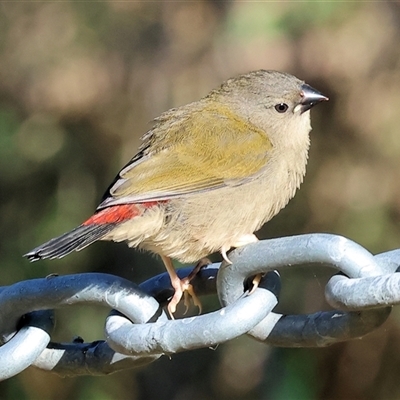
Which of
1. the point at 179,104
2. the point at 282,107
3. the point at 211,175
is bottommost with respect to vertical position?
the point at 179,104

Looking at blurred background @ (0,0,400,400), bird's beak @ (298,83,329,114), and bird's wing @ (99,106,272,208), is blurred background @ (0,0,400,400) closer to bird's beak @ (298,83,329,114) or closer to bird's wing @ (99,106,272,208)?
bird's beak @ (298,83,329,114)

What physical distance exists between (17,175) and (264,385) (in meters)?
1.97

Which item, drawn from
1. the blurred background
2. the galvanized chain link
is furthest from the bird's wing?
the blurred background

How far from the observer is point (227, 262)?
1.92 meters

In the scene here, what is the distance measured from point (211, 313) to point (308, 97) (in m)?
1.96

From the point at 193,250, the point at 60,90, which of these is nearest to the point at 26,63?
the point at 60,90

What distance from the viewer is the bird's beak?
11.6ft

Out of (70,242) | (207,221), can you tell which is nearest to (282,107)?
(207,221)

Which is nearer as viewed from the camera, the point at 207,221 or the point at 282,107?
the point at 207,221

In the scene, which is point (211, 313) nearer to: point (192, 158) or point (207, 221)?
point (207, 221)

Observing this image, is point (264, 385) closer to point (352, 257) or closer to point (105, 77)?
point (105, 77)

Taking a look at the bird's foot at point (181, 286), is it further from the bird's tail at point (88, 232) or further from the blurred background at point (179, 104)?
the blurred background at point (179, 104)

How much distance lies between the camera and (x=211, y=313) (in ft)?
5.66

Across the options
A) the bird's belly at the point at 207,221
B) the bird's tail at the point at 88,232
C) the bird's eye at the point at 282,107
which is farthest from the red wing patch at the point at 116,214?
the bird's eye at the point at 282,107
